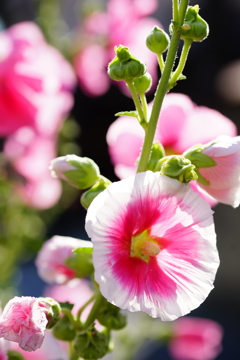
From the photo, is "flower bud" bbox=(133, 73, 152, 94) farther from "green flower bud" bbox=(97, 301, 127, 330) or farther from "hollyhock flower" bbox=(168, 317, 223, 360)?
"hollyhock flower" bbox=(168, 317, 223, 360)

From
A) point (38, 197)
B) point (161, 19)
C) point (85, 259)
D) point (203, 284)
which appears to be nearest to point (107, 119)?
point (161, 19)

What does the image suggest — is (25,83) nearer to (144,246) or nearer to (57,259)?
(57,259)

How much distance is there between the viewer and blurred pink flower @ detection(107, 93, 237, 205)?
574 mm

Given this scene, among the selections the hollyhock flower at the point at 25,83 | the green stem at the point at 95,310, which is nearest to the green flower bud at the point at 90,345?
the green stem at the point at 95,310

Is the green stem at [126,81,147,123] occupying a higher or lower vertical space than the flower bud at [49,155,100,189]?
higher

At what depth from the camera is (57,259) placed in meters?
0.54

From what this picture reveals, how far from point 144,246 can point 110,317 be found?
125mm

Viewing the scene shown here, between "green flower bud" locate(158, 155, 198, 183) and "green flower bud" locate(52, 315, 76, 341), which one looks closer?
"green flower bud" locate(158, 155, 198, 183)

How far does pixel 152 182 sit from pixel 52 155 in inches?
24.6

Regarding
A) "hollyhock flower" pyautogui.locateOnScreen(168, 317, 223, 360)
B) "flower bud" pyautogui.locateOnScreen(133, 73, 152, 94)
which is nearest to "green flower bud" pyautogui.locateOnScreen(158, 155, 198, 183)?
"flower bud" pyautogui.locateOnScreen(133, 73, 152, 94)

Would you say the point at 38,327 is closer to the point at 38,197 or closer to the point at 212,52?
the point at 38,197

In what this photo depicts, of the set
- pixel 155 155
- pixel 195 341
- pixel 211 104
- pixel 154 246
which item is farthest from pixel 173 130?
pixel 211 104

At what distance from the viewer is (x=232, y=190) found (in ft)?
1.40

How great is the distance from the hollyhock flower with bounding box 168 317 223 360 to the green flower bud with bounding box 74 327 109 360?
0.50m
